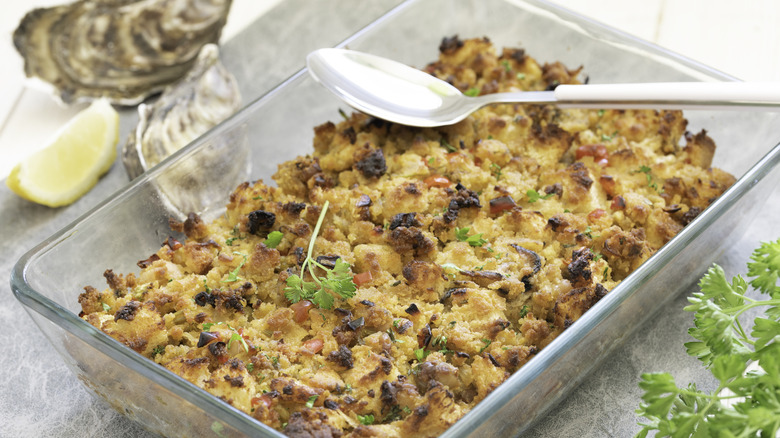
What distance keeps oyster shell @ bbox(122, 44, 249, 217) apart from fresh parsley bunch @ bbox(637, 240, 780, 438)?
1.56 meters

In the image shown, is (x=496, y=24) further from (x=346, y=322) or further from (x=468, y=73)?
(x=346, y=322)

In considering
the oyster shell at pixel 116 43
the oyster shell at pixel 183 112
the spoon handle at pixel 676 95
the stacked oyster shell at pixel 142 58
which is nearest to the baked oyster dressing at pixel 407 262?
the spoon handle at pixel 676 95

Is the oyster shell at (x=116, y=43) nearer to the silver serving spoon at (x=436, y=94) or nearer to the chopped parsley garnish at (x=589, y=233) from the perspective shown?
the silver serving spoon at (x=436, y=94)

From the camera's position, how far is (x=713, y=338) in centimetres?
214

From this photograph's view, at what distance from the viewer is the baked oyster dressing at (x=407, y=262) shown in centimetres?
221

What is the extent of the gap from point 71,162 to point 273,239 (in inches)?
48.8

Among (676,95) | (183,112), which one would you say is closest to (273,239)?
(183,112)

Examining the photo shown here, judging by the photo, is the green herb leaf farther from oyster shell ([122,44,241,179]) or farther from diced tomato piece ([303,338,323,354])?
oyster shell ([122,44,241,179])

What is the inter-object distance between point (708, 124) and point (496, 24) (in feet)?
3.05

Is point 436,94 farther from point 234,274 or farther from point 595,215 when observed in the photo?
point 234,274

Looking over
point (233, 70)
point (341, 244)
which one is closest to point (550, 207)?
point (341, 244)

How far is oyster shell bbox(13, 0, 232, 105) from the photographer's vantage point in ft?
12.5

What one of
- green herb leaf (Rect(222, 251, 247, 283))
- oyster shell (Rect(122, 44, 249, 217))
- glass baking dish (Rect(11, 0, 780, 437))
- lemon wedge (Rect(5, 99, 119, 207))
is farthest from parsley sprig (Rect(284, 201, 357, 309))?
lemon wedge (Rect(5, 99, 119, 207))

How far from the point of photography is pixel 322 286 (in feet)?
7.72
